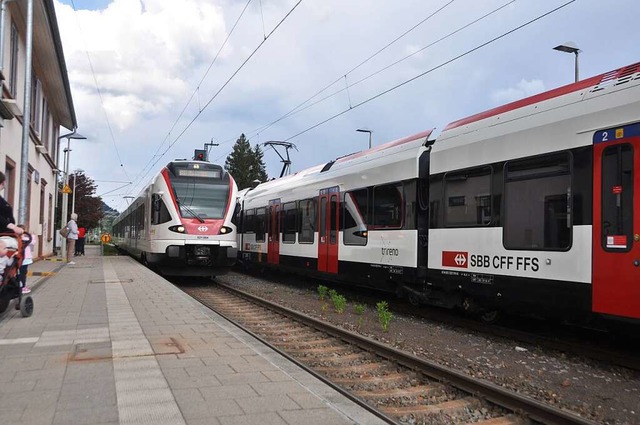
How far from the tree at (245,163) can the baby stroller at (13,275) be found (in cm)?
7849

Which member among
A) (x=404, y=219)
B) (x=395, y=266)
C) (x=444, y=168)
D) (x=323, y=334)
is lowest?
(x=323, y=334)

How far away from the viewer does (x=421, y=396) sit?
16.6ft

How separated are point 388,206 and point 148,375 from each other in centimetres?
641

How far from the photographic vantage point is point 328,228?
12.7m

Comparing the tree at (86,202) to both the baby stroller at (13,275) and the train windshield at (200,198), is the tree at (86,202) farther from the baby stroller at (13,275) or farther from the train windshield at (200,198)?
the baby stroller at (13,275)

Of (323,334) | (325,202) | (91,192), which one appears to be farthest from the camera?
(91,192)

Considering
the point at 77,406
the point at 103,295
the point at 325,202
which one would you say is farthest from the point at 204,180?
the point at 77,406

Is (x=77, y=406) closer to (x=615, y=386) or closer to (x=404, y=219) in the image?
(x=615, y=386)

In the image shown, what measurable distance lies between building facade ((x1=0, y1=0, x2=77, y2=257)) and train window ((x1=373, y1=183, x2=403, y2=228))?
23.8 feet

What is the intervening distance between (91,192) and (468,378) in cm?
5927

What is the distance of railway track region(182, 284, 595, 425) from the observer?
441 centimetres

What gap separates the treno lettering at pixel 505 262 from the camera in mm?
6746

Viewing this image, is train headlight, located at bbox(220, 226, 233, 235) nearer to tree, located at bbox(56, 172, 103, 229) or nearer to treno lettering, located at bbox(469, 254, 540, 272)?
treno lettering, located at bbox(469, 254, 540, 272)

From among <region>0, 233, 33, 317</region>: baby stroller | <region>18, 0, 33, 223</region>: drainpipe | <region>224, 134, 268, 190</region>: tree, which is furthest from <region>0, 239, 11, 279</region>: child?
<region>224, 134, 268, 190</region>: tree
